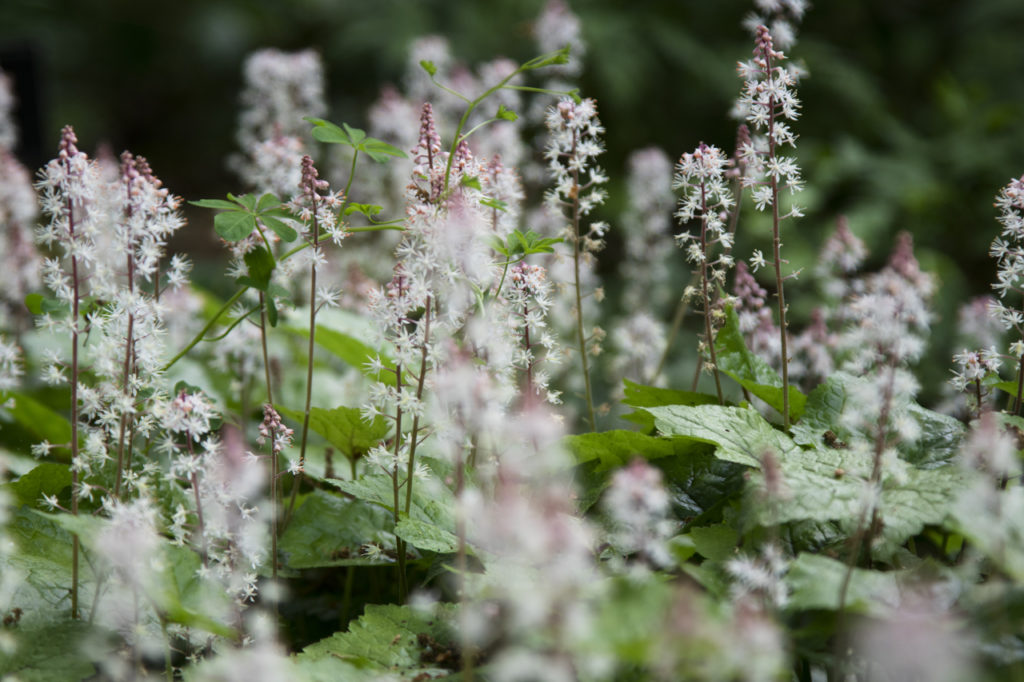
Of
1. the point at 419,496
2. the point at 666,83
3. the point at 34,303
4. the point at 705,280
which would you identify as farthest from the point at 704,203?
the point at 666,83

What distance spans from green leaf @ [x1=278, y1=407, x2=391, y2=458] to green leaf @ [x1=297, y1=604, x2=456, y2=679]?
19.8 inches

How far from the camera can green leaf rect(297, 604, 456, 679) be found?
1422 mm

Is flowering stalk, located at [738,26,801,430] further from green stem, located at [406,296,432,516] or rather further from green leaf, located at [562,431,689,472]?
green stem, located at [406,296,432,516]

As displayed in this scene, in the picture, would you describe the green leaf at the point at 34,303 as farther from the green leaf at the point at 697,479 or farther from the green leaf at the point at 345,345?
the green leaf at the point at 697,479

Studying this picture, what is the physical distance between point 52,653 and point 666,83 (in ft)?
23.7

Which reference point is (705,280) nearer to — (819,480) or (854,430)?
(854,430)

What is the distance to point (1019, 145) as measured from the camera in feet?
20.0

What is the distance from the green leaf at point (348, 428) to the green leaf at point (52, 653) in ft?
2.11

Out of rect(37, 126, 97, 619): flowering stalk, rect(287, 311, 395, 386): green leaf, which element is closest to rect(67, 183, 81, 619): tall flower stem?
rect(37, 126, 97, 619): flowering stalk

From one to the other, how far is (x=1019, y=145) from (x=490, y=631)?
6.39 metres

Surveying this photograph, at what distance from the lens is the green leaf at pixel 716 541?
1455mm

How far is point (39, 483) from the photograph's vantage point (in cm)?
177

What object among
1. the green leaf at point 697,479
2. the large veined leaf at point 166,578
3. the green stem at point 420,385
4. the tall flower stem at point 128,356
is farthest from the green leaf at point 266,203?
the green leaf at point 697,479

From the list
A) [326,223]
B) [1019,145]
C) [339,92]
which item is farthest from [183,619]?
[339,92]
